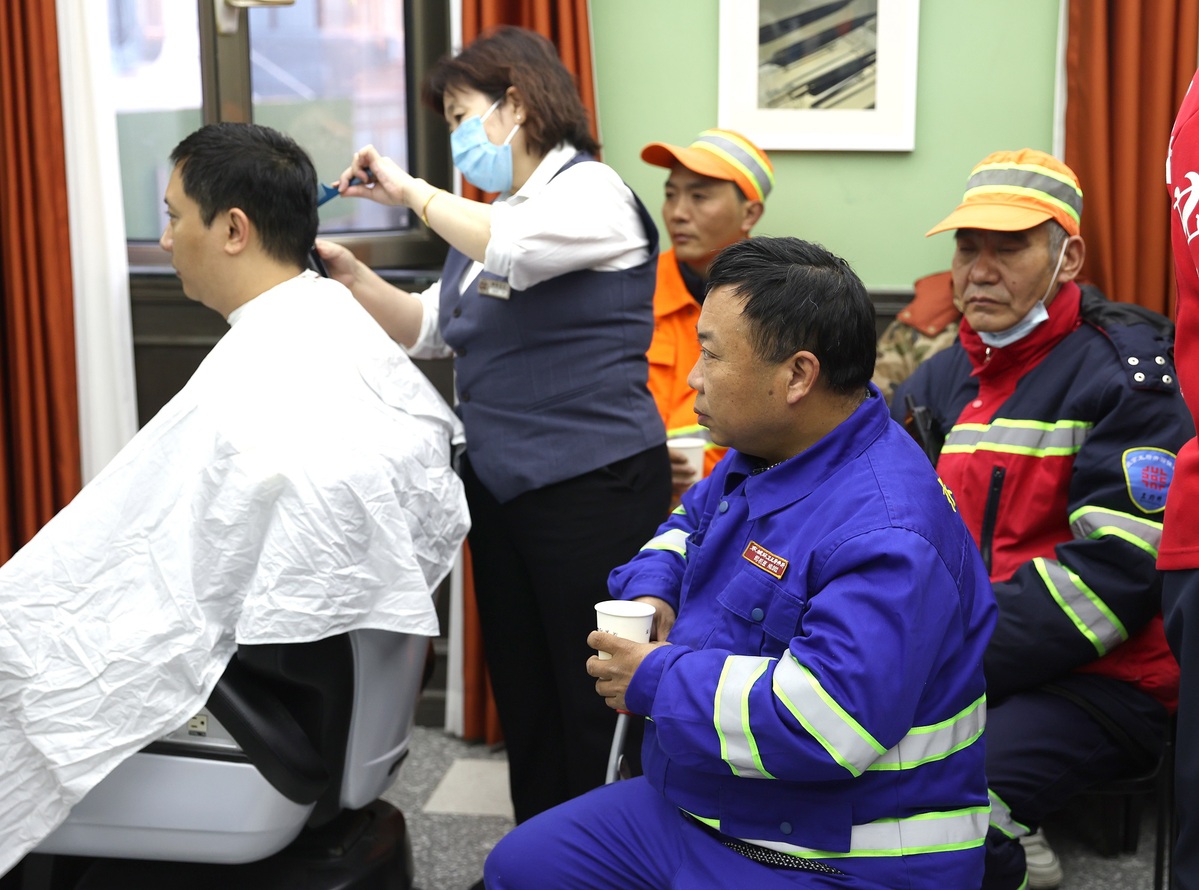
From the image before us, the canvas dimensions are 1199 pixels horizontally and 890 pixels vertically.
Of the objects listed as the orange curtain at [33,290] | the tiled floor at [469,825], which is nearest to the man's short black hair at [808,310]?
the tiled floor at [469,825]

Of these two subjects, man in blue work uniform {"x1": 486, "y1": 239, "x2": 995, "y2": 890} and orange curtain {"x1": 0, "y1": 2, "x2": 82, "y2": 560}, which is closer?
man in blue work uniform {"x1": 486, "y1": 239, "x2": 995, "y2": 890}

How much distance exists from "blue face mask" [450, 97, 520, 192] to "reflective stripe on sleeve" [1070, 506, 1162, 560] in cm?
116

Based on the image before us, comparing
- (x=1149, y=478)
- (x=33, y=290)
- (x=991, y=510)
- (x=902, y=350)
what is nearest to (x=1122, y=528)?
(x=1149, y=478)

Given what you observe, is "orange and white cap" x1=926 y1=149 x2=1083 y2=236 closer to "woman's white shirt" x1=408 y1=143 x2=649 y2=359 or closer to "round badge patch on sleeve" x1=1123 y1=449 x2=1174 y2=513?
"round badge patch on sleeve" x1=1123 y1=449 x2=1174 y2=513

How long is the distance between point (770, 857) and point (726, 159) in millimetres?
1864

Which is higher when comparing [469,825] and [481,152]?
[481,152]

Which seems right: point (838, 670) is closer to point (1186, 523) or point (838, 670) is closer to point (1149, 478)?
point (1186, 523)

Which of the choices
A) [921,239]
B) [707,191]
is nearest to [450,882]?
[707,191]

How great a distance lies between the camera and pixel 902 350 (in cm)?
278

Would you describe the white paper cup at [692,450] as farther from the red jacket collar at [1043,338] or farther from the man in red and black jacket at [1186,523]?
the man in red and black jacket at [1186,523]

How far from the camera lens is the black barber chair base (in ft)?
6.04

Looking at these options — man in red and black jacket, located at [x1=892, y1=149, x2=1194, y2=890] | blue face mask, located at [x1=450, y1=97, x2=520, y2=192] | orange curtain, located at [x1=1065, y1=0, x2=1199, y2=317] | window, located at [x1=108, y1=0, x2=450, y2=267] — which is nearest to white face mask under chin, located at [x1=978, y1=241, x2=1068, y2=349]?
man in red and black jacket, located at [x1=892, y1=149, x2=1194, y2=890]

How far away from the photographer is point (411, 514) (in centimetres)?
188

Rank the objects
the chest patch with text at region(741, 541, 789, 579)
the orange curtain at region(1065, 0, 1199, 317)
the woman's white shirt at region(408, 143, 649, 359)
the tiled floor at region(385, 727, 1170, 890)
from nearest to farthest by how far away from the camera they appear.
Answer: the chest patch with text at region(741, 541, 789, 579), the woman's white shirt at region(408, 143, 649, 359), the tiled floor at region(385, 727, 1170, 890), the orange curtain at region(1065, 0, 1199, 317)
